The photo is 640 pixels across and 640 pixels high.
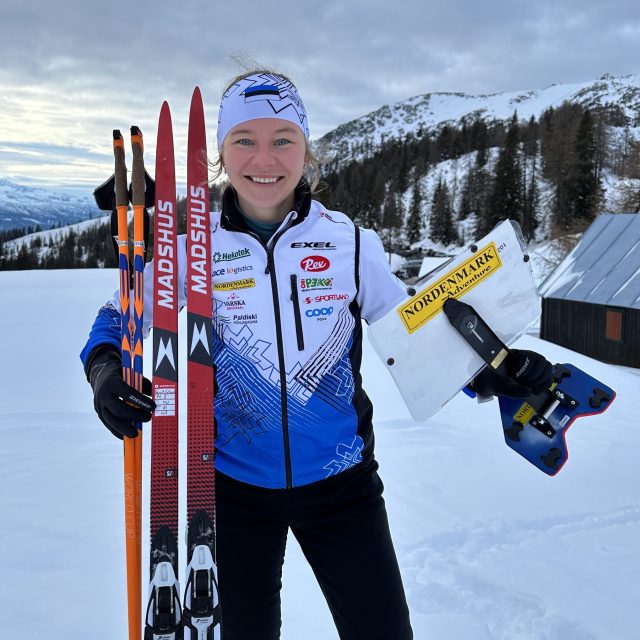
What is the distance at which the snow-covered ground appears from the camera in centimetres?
272

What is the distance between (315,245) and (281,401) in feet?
1.69

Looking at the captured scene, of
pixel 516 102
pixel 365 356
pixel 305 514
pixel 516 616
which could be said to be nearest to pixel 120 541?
pixel 305 514

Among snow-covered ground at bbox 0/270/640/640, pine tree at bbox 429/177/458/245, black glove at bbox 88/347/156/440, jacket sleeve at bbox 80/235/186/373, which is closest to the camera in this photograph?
black glove at bbox 88/347/156/440

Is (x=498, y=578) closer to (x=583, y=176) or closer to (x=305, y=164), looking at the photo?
(x=305, y=164)

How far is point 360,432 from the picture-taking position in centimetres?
180

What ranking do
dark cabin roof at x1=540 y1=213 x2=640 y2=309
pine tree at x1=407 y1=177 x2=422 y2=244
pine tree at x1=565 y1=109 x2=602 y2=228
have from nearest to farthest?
dark cabin roof at x1=540 y1=213 x2=640 y2=309 → pine tree at x1=565 y1=109 x2=602 y2=228 → pine tree at x1=407 y1=177 x2=422 y2=244

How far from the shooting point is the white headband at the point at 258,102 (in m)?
1.76

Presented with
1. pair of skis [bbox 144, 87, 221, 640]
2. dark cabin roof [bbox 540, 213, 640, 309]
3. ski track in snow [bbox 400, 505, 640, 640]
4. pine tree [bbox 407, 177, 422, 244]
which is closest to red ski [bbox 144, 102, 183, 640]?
pair of skis [bbox 144, 87, 221, 640]

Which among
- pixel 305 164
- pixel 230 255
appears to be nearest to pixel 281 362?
pixel 230 255

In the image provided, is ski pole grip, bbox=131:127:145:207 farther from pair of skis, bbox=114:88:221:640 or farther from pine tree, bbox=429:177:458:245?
pine tree, bbox=429:177:458:245

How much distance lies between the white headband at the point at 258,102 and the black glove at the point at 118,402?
87cm

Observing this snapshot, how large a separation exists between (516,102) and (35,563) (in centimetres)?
20530

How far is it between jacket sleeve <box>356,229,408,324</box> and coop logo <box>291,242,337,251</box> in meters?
0.12

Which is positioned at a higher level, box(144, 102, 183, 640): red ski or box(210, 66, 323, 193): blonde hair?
box(210, 66, 323, 193): blonde hair
